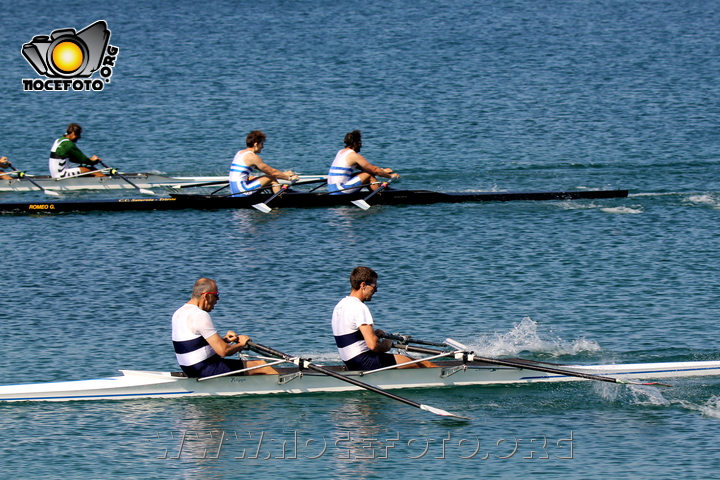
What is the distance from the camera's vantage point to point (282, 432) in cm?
1266

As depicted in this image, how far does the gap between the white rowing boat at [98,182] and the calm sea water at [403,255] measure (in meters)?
0.40

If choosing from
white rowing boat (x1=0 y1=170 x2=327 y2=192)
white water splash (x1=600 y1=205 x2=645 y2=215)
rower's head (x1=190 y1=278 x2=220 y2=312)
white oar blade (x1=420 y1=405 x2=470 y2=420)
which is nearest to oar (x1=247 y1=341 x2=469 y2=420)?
white oar blade (x1=420 y1=405 x2=470 y2=420)

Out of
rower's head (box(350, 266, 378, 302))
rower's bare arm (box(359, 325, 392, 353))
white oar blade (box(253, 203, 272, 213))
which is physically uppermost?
white oar blade (box(253, 203, 272, 213))

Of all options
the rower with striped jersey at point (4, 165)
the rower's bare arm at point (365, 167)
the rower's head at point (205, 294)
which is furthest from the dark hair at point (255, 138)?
the rower's head at point (205, 294)

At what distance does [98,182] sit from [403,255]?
9.47 m

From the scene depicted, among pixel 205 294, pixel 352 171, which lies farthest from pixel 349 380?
pixel 352 171

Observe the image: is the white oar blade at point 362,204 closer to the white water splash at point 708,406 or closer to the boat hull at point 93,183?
the boat hull at point 93,183

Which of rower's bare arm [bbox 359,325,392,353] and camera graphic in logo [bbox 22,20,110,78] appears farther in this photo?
camera graphic in logo [bbox 22,20,110,78]

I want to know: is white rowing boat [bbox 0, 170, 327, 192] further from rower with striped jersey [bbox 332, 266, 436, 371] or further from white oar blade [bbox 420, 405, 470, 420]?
white oar blade [bbox 420, 405, 470, 420]

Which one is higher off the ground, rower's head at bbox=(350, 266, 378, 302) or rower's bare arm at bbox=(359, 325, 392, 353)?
rower's head at bbox=(350, 266, 378, 302)

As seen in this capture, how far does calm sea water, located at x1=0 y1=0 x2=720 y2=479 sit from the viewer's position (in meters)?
12.4

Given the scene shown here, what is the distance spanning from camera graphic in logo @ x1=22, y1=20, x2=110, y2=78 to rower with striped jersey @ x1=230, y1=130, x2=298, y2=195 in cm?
2046

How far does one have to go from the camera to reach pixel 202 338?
12.9m

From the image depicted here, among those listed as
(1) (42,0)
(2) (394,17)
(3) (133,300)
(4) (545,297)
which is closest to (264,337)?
(3) (133,300)
